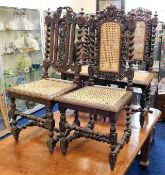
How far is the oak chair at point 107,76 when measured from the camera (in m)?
1.65

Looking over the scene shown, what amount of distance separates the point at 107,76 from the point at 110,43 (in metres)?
0.28

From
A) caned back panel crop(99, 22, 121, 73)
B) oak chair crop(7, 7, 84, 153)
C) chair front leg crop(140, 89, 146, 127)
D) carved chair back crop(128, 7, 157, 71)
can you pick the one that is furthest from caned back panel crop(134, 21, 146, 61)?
oak chair crop(7, 7, 84, 153)

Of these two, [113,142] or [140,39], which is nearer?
[113,142]

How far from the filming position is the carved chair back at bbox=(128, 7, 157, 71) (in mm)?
2676

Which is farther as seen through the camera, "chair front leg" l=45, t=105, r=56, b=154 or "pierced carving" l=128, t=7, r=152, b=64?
"pierced carving" l=128, t=7, r=152, b=64

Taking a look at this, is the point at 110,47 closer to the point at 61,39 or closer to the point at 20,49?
the point at 61,39

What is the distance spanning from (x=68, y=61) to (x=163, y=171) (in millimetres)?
A: 1452

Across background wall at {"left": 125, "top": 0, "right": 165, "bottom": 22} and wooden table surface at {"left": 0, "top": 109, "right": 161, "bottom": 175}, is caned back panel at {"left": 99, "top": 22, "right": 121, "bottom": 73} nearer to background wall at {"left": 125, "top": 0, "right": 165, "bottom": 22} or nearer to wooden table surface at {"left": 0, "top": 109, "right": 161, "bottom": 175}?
wooden table surface at {"left": 0, "top": 109, "right": 161, "bottom": 175}

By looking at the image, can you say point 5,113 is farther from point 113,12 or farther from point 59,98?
point 113,12

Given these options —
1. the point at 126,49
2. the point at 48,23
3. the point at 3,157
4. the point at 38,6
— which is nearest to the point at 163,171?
the point at 126,49

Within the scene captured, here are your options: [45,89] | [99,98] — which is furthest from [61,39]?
[99,98]

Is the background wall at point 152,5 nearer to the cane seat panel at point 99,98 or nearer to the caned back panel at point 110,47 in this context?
the caned back panel at point 110,47

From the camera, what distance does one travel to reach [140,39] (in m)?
2.78

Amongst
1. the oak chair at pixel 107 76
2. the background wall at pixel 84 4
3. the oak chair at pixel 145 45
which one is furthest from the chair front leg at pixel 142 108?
the background wall at pixel 84 4
